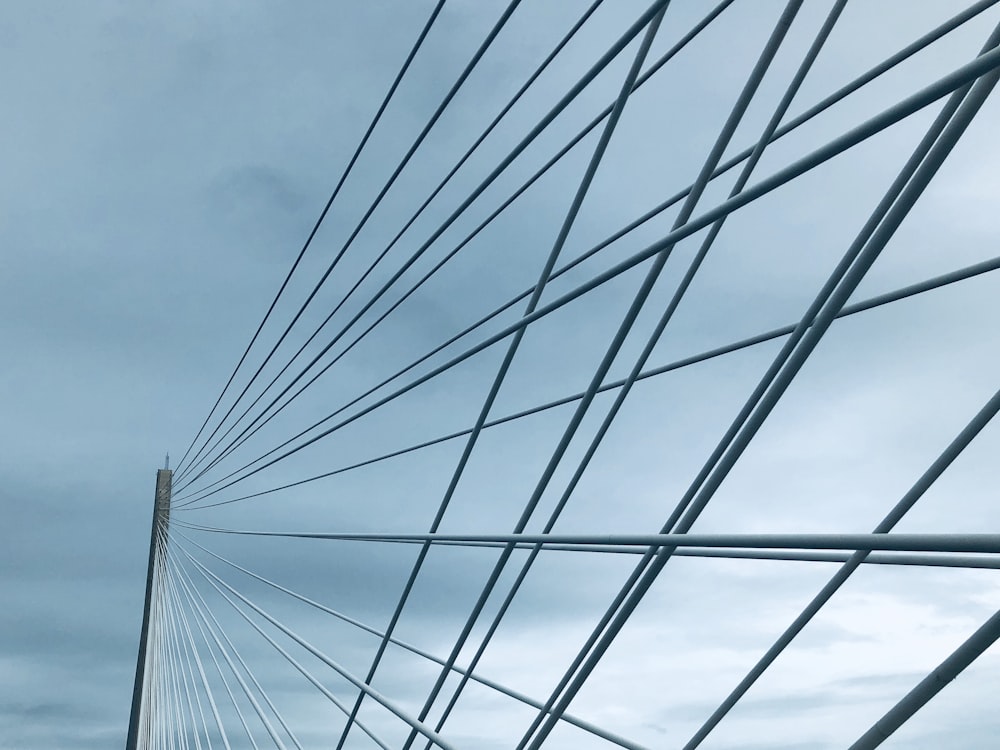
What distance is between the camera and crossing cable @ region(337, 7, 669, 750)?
2502 millimetres

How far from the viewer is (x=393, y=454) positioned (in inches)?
203

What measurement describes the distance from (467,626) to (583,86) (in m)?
1.61

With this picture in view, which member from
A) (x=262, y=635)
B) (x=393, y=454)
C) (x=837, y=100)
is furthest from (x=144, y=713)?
(x=837, y=100)

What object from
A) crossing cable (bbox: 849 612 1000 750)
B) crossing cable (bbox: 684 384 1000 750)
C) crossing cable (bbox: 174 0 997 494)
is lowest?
crossing cable (bbox: 849 612 1000 750)

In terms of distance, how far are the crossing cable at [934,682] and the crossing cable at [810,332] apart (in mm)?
574

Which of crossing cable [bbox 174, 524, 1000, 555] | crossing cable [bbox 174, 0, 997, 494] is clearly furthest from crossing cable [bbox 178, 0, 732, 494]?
crossing cable [bbox 174, 524, 1000, 555]

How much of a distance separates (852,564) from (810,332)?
0.98m

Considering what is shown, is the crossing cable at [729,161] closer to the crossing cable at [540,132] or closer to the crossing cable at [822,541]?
the crossing cable at [540,132]

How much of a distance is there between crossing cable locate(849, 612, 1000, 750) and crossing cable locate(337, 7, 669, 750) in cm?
142

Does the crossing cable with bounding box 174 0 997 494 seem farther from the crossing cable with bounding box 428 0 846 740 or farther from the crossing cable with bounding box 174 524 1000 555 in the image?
the crossing cable with bounding box 174 524 1000 555

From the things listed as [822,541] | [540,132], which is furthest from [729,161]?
[822,541]

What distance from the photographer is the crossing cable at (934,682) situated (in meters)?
1.50

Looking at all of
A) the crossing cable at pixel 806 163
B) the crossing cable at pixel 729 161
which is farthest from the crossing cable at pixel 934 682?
the crossing cable at pixel 729 161

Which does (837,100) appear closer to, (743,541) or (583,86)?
(583,86)
